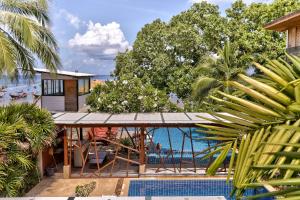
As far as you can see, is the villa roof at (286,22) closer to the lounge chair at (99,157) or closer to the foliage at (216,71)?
the foliage at (216,71)

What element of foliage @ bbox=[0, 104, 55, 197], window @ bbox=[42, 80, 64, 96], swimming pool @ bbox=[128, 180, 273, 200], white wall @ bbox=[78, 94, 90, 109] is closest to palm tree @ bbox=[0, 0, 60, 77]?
foliage @ bbox=[0, 104, 55, 197]

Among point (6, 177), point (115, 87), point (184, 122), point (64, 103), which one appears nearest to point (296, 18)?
point (184, 122)

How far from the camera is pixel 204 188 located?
12.8 metres

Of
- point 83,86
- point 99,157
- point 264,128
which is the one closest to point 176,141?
point 99,157

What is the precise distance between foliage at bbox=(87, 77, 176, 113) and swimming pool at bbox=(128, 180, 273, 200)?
14.8 ft

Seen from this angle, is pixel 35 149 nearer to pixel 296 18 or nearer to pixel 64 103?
pixel 296 18

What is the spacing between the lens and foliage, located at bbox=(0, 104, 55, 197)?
9213 mm

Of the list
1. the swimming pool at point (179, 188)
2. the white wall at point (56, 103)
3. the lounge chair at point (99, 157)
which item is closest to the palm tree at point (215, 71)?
the lounge chair at point (99, 157)

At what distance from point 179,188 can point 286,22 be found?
9.04 metres

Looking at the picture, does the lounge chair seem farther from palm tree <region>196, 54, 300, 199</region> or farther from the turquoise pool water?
palm tree <region>196, 54, 300, 199</region>

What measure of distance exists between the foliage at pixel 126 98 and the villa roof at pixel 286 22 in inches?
284

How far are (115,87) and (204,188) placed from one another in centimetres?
813

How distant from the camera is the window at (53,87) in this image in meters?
24.5

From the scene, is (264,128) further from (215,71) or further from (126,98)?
(215,71)
